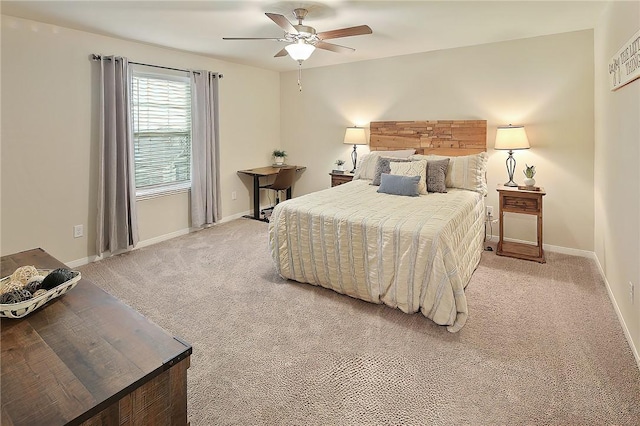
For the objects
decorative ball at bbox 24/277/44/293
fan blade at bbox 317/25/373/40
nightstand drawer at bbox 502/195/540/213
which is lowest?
decorative ball at bbox 24/277/44/293

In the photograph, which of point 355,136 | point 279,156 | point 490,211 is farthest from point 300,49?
point 279,156

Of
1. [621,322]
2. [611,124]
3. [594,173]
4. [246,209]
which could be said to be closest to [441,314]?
[621,322]

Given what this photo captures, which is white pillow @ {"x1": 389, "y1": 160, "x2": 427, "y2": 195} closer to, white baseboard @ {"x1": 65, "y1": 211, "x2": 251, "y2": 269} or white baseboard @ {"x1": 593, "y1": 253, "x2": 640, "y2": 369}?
white baseboard @ {"x1": 593, "y1": 253, "x2": 640, "y2": 369}

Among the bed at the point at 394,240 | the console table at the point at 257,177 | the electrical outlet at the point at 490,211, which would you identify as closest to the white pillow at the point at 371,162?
the bed at the point at 394,240

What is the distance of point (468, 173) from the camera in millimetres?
3908

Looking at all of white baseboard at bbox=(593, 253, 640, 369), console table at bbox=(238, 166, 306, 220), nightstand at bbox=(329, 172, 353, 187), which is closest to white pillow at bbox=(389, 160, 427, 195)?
nightstand at bbox=(329, 172, 353, 187)

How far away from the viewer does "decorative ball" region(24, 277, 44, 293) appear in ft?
4.82

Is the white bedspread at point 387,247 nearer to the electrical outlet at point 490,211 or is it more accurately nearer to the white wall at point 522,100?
the electrical outlet at point 490,211

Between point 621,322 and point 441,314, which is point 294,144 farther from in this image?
point 621,322

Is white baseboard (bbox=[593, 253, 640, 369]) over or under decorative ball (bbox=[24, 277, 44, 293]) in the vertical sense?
under

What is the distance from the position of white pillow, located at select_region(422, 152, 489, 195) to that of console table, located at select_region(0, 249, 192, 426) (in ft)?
11.4

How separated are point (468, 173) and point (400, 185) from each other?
82 cm

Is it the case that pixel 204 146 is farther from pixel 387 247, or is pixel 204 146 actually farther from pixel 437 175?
pixel 387 247

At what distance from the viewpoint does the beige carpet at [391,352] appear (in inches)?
69.4
